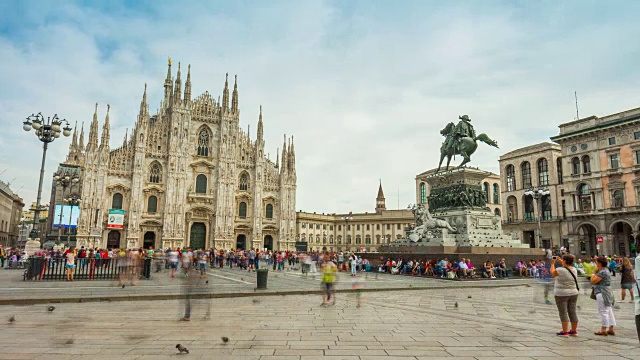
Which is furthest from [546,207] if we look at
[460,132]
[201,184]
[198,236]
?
[198,236]

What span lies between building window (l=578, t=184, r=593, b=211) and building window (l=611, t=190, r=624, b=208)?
2.56 meters

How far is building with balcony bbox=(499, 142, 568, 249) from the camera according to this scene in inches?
2128

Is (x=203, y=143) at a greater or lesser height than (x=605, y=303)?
greater

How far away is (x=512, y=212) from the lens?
59.6 m

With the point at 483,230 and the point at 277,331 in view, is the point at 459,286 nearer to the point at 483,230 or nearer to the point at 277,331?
the point at 483,230

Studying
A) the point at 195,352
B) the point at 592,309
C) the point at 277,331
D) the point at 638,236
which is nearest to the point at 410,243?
the point at 592,309

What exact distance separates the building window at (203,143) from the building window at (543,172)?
4440 cm

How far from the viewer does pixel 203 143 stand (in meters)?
52.7

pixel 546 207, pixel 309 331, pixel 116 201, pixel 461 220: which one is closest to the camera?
pixel 309 331

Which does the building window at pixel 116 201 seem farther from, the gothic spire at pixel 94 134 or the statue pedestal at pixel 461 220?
the statue pedestal at pixel 461 220

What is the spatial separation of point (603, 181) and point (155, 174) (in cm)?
4991

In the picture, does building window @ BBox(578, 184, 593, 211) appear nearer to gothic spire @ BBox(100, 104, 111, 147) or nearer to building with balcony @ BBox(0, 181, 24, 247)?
gothic spire @ BBox(100, 104, 111, 147)

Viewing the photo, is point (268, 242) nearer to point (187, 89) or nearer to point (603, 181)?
point (187, 89)

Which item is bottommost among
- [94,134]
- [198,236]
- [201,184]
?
[198,236]
